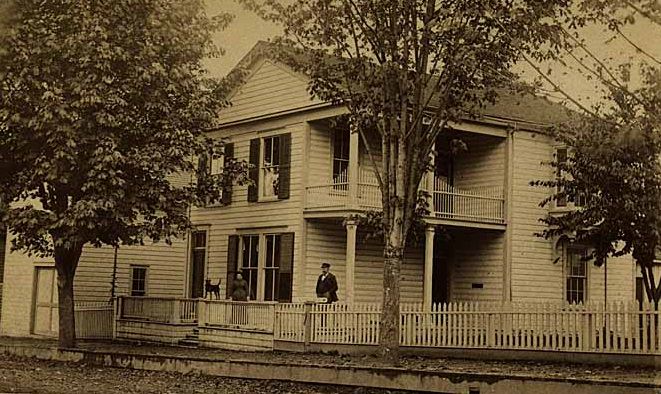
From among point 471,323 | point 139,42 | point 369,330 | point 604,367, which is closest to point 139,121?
point 139,42

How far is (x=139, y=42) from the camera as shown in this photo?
2117 cm

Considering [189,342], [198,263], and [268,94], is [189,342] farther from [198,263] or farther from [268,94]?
[268,94]

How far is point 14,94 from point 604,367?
13122mm

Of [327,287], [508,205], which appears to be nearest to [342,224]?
[327,287]

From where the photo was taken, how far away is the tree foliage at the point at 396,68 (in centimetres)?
1720

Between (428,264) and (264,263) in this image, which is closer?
(428,264)

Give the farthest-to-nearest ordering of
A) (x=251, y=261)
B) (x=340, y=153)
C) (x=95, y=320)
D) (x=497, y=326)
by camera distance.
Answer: (x=95, y=320) < (x=251, y=261) < (x=340, y=153) < (x=497, y=326)

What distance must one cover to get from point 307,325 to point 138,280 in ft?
35.8

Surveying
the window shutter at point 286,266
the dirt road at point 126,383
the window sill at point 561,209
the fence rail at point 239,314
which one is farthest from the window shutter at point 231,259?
the dirt road at point 126,383

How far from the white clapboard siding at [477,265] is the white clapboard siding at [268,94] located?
6.71 m

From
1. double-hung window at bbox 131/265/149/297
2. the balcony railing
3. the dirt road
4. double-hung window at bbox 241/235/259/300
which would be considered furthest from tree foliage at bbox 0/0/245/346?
double-hung window at bbox 131/265/149/297

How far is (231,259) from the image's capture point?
29.2 m

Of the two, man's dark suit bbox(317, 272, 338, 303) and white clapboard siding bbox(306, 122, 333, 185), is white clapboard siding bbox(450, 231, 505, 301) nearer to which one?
white clapboard siding bbox(306, 122, 333, 185)

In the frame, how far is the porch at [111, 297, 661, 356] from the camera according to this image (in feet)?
58.0
